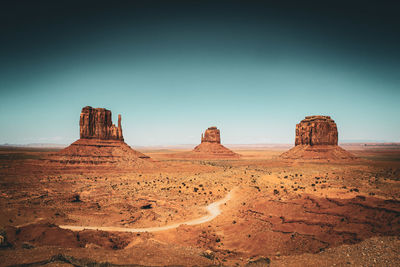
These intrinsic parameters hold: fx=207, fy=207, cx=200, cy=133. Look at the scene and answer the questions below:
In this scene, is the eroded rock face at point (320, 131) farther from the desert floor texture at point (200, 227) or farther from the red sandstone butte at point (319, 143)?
the desert floor texture at point (200, 227)

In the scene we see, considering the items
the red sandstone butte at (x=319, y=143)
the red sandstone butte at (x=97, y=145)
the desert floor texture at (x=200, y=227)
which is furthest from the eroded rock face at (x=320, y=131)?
the red sandstone butte at (x=97, y=145)

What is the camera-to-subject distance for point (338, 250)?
12.4 m

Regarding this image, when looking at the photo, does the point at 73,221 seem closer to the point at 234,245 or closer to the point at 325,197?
the point at 234,245

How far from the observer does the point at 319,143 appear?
238ft

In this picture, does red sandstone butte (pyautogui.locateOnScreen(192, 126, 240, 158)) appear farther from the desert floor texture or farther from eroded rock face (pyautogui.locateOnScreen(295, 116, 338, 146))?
the desert floor texture

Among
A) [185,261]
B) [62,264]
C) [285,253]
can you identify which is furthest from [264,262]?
[62,264]

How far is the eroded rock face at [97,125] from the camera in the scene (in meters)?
59.5

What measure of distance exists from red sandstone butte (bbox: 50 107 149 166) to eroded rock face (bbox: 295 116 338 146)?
58.0 metres

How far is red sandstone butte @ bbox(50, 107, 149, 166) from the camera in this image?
54469mm

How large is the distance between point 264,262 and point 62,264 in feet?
32.3

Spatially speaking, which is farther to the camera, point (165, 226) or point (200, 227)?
point (165, 226)

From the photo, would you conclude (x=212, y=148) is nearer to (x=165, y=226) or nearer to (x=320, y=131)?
(x=320, y=131)

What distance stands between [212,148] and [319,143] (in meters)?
53.8

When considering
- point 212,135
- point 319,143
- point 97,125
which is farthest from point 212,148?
point 97,125
